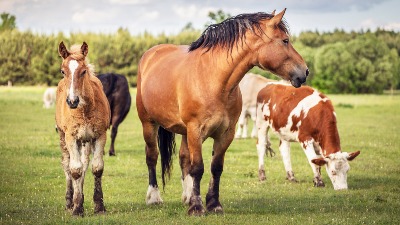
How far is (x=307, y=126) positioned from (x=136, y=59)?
177 ft

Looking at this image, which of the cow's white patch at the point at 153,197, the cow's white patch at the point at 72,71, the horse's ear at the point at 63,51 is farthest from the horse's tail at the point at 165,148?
the cow's white patch at the point at 72,71

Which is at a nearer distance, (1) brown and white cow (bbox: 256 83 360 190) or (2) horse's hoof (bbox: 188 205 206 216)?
(2) horse's hoof (bbox: 188 205 206 216)

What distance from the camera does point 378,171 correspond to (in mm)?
14039

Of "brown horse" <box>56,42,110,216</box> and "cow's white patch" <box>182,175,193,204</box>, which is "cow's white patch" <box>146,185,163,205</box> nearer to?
"cow's white patch" <box>182,175,193,204</box>

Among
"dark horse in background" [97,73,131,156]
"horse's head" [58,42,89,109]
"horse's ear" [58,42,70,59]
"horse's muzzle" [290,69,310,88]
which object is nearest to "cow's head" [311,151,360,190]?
"horse's muzzle" [290,69,310,88]

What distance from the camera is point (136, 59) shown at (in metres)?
65.1

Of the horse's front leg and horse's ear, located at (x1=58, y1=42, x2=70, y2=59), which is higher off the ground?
horse's ear, located at (x1=58, y1=42, x2=70, y2=59)

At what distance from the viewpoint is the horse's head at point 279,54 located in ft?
27.7

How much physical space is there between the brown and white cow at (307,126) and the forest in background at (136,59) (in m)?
39.1

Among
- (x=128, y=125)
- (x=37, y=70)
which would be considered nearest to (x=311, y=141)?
(x=128, y=125)

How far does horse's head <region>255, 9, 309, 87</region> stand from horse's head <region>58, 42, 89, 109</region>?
2.24m

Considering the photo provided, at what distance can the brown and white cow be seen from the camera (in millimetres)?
11492

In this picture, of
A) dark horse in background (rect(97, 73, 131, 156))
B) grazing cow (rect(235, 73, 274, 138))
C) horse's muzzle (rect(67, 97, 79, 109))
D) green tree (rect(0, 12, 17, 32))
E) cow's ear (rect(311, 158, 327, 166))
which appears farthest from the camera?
green tree (rect(0, 12, 17, 32))

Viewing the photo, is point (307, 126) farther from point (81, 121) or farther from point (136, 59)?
point (136, 59)
